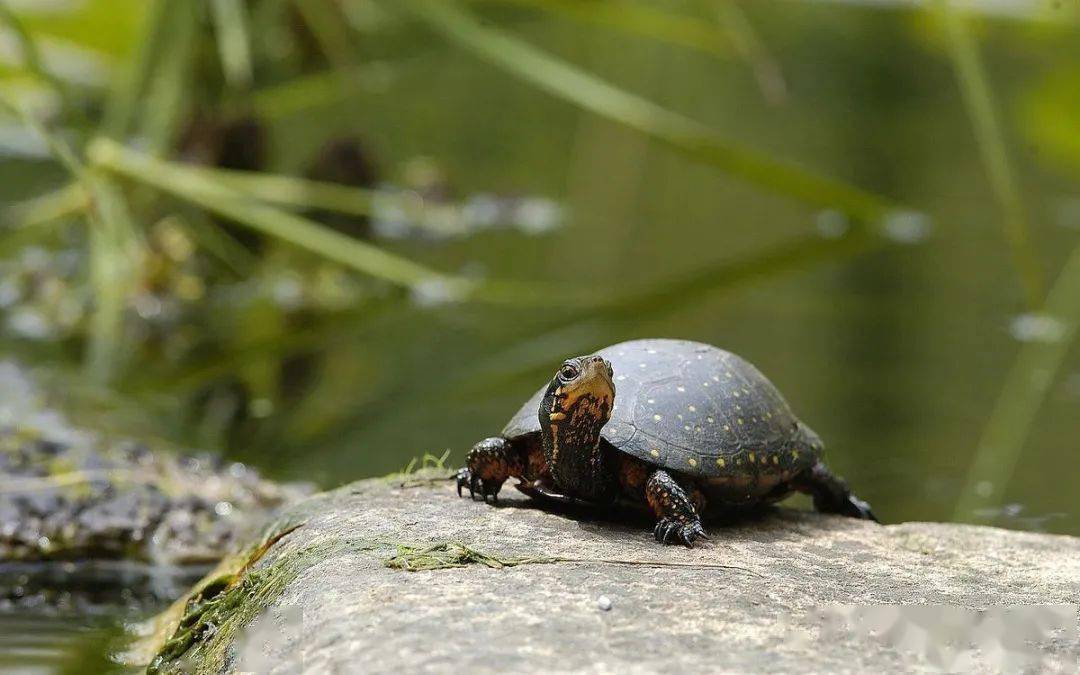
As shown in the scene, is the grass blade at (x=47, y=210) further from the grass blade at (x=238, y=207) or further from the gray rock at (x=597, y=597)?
the gray rock at (x=597, y=597)

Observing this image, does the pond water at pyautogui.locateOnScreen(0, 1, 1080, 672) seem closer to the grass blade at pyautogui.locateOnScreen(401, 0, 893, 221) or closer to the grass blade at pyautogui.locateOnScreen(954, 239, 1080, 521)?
the grass blade at pyautogui.locateOnScreen(954, 239, 1080, 521)

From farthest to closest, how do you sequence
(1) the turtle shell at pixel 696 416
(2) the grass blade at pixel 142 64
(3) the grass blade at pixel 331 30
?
(3) the grass blade at pixel 331 30 → (2) the grass blade at pixel 142 64 → (1) the turtle shell at pixel 696 416

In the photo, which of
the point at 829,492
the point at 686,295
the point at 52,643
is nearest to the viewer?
the point at 52,643

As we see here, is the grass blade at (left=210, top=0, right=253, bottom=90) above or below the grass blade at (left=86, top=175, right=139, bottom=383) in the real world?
above

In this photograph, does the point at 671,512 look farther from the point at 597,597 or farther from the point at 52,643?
the point at 52,643

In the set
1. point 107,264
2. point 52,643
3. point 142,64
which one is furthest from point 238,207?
point 52,643

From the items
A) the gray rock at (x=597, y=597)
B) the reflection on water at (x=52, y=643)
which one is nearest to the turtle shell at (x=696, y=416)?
the gray rock at (x=597, y=597)

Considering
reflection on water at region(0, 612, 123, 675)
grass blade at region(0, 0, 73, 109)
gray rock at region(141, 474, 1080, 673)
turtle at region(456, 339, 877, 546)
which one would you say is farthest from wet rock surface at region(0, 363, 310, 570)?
turtle at region(456, 339, 877, 546)
